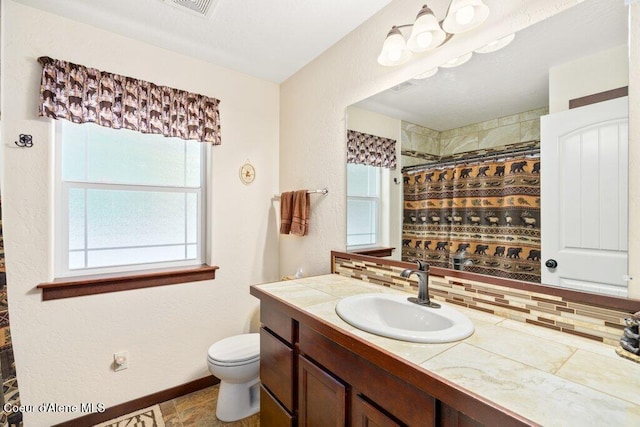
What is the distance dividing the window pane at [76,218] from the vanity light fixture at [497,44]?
2388 millimetres

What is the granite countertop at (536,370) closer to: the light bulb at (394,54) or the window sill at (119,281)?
the light bulb at (394,54)

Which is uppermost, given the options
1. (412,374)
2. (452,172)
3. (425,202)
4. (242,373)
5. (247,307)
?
(452,172)

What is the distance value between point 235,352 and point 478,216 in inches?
65.0

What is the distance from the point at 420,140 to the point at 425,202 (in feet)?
1.08

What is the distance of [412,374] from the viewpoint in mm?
714

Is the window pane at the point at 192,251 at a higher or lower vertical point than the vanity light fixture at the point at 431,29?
lower

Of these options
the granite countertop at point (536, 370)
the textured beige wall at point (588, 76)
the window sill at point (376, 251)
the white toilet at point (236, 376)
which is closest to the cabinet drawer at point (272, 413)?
the white toilet at point (236, 376)

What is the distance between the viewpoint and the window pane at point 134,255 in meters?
1.88

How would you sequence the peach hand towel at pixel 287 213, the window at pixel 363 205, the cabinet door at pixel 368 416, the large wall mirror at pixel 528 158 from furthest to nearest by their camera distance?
the peach hand towel at pixel 287 213 < the window at pixel 363 205 < the large wall mirror at pixel 528 158 < the cabinet door at pixel 368 416

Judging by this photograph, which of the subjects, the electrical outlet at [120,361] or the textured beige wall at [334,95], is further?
the electrical outlet at [120,361]

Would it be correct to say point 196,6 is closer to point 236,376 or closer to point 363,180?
point 363,180

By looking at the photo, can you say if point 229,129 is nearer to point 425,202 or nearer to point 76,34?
point 76,34

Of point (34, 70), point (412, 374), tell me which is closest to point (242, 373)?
point (412, 374)

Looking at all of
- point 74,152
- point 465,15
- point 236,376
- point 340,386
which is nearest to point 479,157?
point 465,15
